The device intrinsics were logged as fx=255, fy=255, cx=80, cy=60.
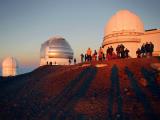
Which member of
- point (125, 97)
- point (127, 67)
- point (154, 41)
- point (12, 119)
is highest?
point (154, 41)

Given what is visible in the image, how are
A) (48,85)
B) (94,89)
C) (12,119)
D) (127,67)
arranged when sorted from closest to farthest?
(12,119), (94,89), (48,85), (127,67)

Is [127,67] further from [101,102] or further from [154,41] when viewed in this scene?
[154,41]

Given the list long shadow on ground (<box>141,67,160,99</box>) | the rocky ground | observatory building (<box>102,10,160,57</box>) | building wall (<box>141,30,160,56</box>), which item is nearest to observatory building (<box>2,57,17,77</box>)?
observatory building (<box>102,10,160,57</box>)

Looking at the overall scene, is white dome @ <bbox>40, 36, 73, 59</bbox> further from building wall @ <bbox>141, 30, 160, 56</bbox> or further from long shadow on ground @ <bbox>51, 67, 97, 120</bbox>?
long shadow on ground @ <bbox>51, 67, 97, 120</bbox>

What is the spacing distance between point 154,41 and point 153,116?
88.0 ft

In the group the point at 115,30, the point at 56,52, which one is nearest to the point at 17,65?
the point at 56,52

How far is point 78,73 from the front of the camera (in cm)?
2192

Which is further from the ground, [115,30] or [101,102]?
[115,30]

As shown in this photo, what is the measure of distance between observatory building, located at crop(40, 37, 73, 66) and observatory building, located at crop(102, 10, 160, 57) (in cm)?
1859

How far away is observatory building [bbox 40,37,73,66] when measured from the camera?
5766 centimetres

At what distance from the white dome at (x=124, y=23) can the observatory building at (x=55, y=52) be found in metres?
18.8

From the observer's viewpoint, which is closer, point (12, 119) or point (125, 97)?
point (12, 119)

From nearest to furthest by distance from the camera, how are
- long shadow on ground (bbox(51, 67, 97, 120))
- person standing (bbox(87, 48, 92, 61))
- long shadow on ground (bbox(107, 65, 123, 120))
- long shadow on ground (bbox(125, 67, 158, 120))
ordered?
long shadow on ground (bbox(125, 67, 158, 120)), long shadow on ground (bbox(107, 65, 123, 120)), long shadow on ground (bbox(51, 67, 97, 120)), person standing (bbox(87, 48, 92, 61))

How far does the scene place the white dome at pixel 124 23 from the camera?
39.6 m
